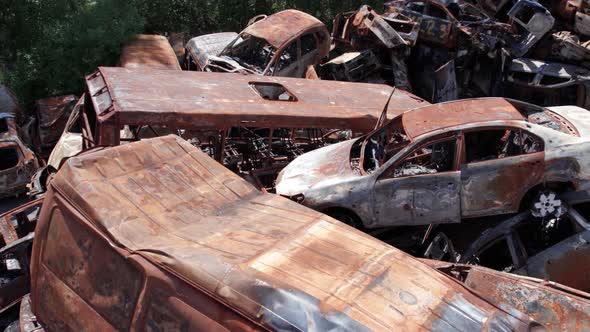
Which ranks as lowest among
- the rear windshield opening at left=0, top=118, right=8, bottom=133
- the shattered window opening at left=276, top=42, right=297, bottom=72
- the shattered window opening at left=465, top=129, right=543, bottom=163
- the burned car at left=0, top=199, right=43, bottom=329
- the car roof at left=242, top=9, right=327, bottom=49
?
the rear windshield opening at left=0, top=118, right=8, bottom=133

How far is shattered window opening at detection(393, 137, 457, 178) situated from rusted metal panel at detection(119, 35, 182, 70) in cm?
627

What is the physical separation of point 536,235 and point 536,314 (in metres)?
1.60

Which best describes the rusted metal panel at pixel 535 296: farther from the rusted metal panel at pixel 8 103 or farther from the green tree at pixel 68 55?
the green tree at pixel 68 55

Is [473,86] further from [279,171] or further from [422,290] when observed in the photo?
[422,290]

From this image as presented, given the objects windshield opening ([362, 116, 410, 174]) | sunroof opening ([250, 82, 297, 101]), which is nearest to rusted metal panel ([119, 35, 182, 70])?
sunroof opening ([250, 82, 297, 101])

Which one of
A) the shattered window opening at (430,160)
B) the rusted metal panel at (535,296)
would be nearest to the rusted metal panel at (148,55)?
the shattered window opening at (430,160)

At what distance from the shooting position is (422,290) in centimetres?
353

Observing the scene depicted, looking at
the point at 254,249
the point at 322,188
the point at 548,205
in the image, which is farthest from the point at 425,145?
the point at 254,249

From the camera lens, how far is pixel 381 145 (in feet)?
22.6

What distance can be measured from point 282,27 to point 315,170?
5.08 m

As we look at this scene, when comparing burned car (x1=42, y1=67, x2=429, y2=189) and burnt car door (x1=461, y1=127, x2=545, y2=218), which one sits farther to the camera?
burned car (x1=42, y1=67, x2=429, y2=189)

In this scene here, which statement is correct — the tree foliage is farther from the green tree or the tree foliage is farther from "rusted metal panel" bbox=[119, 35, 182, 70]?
"rusted metal panel" bbox=[119, 35, 182, 70]

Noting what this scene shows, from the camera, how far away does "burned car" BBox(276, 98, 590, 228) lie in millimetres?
5598

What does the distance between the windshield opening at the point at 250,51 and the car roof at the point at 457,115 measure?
481cm
